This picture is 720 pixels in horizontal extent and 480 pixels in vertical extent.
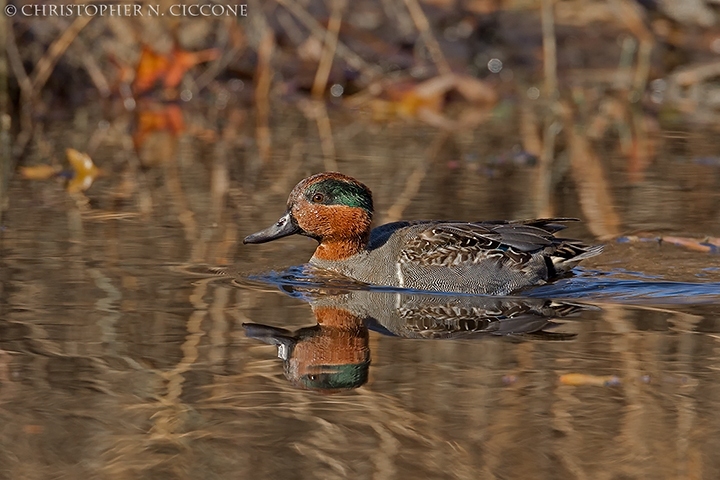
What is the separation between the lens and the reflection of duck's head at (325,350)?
193 inches

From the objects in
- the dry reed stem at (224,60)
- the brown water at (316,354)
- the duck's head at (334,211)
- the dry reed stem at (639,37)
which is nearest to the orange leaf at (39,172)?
the brown water at (316,354)

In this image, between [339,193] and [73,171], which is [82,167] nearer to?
[73,171]

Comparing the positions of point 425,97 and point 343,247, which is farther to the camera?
point 425,97

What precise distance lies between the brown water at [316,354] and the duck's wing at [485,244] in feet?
0.67

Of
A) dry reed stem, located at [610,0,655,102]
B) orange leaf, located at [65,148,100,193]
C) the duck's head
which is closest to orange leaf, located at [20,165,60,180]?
orange leaf, located at [65,148,100,193]

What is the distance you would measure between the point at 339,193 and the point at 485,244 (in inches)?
31.8

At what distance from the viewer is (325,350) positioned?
5328mm

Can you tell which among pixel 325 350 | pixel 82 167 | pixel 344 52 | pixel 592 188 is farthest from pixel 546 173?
pixel 344 52

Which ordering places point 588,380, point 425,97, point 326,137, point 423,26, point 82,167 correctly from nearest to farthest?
point 588,380, point 82,167, point 326,137, point 423,26, point 425,97

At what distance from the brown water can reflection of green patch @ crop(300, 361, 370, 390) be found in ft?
0.05

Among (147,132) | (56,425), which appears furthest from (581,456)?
(147,132)

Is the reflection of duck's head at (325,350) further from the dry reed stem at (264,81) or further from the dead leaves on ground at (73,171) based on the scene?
the dry reed stem at (264,81)

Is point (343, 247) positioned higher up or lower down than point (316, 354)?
higher up

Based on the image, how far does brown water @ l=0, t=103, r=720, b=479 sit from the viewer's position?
4129 millimetres
